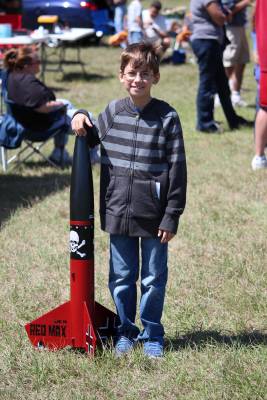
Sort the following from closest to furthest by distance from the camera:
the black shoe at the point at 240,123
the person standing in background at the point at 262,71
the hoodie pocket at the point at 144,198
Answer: the hoodie pocket at the point at 144,198
the person standing in background at the point at 262,71
the black shoe at the point at 240,123

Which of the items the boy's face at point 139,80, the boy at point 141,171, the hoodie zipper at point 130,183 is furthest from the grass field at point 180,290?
the boy's face at point 139,80

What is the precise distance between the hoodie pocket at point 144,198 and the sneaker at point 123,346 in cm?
66

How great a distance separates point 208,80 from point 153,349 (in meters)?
6.74

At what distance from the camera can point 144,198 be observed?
13.1 ft

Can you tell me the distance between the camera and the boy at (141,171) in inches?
156

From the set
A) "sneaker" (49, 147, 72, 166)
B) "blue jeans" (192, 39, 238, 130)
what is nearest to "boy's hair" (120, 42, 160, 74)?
"sneaker" (49, 147, 72, 166)

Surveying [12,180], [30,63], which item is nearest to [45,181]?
[12,180]

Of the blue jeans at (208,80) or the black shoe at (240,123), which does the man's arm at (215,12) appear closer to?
the blue jeans at (208,80)

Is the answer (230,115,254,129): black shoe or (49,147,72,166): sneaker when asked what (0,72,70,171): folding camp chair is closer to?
(49,147,72,166): sneaker

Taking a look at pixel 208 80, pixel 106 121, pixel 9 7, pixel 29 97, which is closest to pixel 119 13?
pixel 9 7

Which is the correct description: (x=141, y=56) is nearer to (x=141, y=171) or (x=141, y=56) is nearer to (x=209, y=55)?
(x=141, y=171)

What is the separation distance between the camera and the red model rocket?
3.98m

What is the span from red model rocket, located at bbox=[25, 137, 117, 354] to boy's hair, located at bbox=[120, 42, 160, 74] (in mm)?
424

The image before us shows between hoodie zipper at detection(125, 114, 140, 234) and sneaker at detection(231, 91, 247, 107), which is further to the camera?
sneaker at detection(231, 91, 247, 107)
